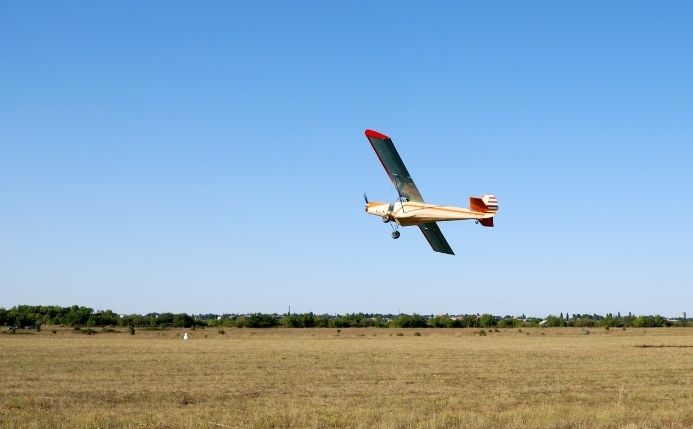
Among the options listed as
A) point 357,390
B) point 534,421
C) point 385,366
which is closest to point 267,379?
point 357,390

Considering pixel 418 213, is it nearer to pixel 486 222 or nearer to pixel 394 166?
pixel 394 166

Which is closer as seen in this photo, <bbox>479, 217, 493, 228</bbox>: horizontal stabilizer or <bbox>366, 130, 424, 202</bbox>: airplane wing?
<bbox>479, 217, 493, 228</bbox>: horizontal stabilizer

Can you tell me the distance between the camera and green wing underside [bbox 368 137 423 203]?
3216cm

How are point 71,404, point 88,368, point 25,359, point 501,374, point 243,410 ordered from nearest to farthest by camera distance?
1. point 243,410
2. point 71,404
3. point 501,374
4. point 88,368
5. point 25,359

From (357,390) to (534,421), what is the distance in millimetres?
9416

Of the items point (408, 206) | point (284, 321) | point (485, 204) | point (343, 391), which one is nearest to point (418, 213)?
point (408, 206)

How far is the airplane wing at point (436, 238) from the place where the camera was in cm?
3656

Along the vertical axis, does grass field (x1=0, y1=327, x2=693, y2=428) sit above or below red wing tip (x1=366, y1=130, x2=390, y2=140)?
below

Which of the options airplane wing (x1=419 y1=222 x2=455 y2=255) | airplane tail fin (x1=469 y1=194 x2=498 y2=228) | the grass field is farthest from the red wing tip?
the grass field

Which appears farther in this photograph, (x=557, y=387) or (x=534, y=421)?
(x=557, y=387)

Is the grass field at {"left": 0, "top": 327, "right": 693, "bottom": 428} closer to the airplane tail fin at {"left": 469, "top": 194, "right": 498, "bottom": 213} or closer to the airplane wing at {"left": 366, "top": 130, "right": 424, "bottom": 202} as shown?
the airplane tail fin at {"left": 469, "top": 194, "right": 498, "bottom": 213}

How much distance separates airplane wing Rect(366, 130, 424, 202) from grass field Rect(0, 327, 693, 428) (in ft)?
23.8

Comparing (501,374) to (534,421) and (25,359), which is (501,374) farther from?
(25,359)

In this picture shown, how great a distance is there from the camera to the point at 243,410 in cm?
2080
